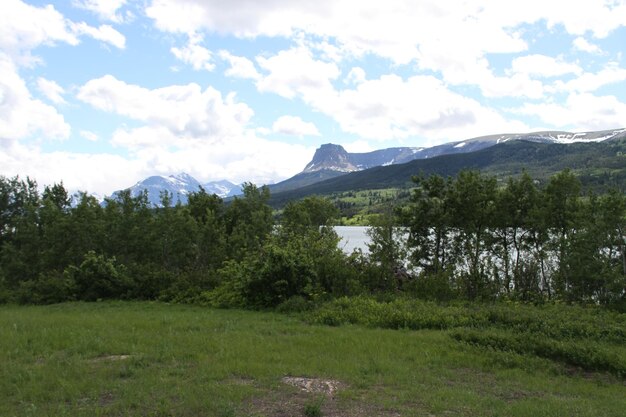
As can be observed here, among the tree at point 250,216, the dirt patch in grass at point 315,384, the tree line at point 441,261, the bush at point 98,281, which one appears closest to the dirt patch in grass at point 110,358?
the dirt patch in grass at point 315,384

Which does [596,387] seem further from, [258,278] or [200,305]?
[200,305]

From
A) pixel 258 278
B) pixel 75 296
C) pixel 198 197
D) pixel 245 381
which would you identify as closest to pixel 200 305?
pixel 258 278

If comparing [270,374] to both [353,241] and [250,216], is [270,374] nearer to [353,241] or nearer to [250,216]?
[250,216]

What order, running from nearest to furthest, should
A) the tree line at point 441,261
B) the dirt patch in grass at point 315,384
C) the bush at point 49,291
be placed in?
the dirt patch in grass at point 315,384
the tree line at point 441,261
the bush at point 49,291

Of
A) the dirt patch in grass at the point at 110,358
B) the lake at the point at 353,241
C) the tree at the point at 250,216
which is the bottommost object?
the lake at the point at 353,241

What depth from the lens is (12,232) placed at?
154 feet

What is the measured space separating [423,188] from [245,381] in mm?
17012

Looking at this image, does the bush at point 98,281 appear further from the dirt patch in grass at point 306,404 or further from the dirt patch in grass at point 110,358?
the dirt patch in grass at point 306,404

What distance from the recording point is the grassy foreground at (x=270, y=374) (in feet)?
25.4

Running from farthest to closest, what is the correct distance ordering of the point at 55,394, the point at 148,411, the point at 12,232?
1. the point at 12,232
2. the point at 55,394
3. the point at 148,411

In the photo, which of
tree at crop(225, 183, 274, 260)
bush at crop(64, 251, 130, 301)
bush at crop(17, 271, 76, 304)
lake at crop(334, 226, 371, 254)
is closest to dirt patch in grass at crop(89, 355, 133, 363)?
bush at crop(64, 251, 130, 301)

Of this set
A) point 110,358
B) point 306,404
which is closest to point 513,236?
point 306,404

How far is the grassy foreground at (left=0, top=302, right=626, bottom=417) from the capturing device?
7.75 metres

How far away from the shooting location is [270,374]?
950 centimetres
